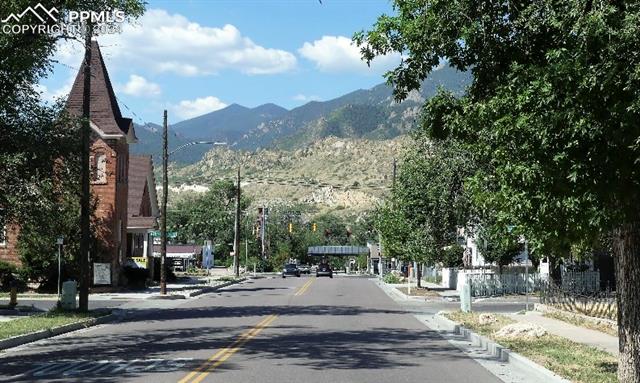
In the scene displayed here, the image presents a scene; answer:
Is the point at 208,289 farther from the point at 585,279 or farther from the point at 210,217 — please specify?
the point at 210,217

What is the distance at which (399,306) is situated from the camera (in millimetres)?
33094

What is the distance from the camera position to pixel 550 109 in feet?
28.1

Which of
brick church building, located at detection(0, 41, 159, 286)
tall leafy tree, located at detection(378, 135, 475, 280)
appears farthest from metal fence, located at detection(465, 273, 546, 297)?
brick church building, located at detection(0, 41, 159, 286)

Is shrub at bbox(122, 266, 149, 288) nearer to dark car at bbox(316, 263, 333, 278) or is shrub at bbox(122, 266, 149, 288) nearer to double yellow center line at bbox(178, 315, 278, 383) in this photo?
double yellow center line at bbox(178, 315, 278, 383)

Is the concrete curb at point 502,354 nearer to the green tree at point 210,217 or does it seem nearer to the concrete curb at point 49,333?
the concrete curb at point 49,333

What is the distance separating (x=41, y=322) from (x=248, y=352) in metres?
8.82

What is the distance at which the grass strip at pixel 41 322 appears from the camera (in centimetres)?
1916

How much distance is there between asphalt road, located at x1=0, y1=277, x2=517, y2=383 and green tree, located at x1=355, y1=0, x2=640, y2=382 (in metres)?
3.31

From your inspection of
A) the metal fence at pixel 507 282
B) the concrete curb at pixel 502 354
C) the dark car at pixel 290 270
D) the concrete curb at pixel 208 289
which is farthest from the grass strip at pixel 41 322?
the dark car at pixel 290 270

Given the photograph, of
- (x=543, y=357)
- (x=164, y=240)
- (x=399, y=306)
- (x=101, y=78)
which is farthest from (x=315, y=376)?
(x=101, y=78)

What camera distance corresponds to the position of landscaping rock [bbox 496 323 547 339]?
57.5 feet

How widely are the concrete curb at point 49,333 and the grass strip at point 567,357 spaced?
10.8 m

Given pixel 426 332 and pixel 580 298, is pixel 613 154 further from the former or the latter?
pixel 580 298

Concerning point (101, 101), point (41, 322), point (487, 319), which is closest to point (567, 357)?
point (487, 319)
